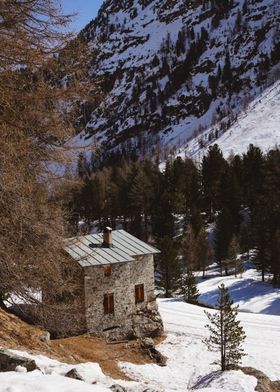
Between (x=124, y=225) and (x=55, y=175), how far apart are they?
6648cm

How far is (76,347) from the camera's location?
73.1 ft

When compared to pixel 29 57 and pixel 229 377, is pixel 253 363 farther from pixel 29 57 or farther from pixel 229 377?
pixel 29 57

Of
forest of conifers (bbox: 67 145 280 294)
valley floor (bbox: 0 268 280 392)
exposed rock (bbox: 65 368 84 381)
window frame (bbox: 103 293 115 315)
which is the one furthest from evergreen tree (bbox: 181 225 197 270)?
exposed rock (bbox: 65 368 84 381)

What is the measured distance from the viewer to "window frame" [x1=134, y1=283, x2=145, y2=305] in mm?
29477

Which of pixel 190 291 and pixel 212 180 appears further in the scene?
pixel 212 180

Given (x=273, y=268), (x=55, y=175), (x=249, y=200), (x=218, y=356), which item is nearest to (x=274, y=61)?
(x=249, y=200)

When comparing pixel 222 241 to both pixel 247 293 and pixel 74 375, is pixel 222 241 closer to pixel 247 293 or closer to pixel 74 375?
pixel 247 293

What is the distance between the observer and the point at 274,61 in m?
196

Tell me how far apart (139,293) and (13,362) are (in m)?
21.9

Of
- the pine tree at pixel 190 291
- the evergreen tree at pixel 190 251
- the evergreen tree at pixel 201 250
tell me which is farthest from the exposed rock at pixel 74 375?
the evergreen tree at pixel 201 250

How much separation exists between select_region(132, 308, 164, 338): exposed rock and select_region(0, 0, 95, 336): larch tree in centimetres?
1794

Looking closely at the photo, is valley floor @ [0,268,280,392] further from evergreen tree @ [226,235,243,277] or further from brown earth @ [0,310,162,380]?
evergreen tree @ [226,235,243,277]

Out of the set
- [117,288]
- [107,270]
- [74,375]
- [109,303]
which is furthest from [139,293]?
[74,375]

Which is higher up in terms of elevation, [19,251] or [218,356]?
[19,251]
